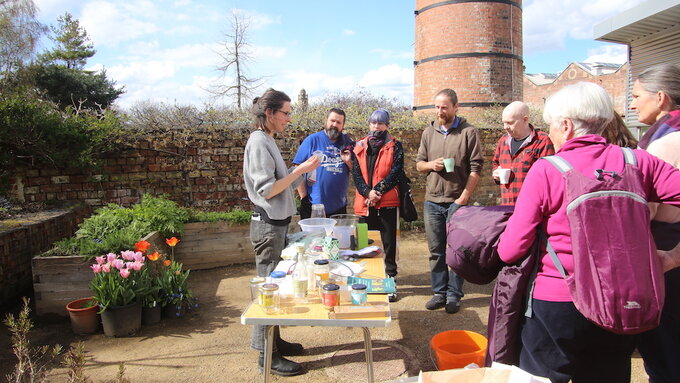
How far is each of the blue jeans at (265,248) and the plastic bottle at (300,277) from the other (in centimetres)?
42

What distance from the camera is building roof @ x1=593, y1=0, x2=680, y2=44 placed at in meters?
5.88

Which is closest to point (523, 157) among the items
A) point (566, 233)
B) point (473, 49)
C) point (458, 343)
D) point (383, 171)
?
point (383, 171)

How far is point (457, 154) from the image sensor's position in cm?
398

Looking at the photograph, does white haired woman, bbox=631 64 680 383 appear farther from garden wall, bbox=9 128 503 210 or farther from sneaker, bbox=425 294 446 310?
garden wall, bbox=9 128 503 210

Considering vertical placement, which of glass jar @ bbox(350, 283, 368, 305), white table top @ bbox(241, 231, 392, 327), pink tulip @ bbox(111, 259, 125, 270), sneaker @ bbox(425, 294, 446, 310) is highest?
glass jar @ bbox(350, 283, 368, 305)

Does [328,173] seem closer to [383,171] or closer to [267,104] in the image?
[383,171]

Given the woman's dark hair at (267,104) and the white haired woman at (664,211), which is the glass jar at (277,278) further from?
the white haired woman at (664,211)

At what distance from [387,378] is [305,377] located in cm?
57

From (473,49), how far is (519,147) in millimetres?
7511

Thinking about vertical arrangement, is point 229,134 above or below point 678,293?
above

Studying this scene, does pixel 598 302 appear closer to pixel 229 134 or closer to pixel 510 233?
pixel 510 233

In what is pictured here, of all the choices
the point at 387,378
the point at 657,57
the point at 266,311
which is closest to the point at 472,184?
the point at 387,378

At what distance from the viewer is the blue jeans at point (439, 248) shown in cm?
409

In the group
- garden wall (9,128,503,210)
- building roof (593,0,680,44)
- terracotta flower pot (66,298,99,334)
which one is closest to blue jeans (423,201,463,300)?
terracotta flower pot (66,298,99,334)
